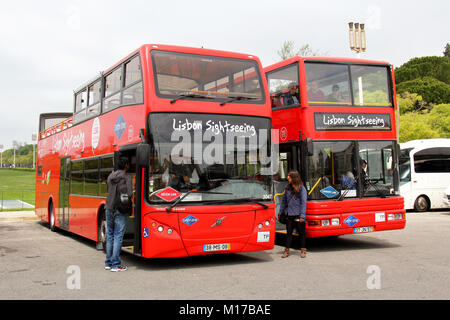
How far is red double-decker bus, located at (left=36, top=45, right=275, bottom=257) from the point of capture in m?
8.53

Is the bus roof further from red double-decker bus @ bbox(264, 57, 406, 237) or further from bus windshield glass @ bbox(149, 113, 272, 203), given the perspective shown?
red double-decker bus @ bbox(264, 57, 406, 237)

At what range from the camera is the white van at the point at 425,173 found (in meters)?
23.1

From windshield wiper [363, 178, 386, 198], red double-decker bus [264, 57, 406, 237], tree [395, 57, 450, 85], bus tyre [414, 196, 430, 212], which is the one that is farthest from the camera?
tree [395, 57, 450, 85]

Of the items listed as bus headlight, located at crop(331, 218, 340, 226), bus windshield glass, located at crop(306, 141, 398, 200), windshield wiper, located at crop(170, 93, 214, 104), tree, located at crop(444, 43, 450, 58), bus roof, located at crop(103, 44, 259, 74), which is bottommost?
bus headlight, located at crop(331, 218, 340, 226)

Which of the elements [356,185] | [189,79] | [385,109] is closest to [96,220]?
[189,79]

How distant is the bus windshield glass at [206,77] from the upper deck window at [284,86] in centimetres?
177

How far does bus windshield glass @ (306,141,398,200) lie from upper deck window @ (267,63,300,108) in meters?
1.29

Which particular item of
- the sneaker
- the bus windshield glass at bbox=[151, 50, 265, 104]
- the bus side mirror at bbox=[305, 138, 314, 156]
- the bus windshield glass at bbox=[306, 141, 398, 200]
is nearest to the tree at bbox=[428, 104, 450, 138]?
the bus windshield glass at bbox=[306, 141, 398, 200]

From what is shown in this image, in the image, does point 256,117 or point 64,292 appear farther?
point 256,117

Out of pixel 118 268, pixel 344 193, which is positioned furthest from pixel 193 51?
pixel 344 193

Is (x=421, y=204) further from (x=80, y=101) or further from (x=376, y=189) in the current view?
(x=80, y=101)

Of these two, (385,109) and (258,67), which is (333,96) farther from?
(258,67)

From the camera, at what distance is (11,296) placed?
263 inches

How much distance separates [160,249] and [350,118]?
5.37 m
